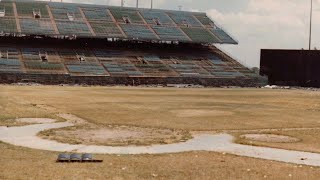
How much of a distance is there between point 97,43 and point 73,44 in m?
5.90

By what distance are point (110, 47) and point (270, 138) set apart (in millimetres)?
88422

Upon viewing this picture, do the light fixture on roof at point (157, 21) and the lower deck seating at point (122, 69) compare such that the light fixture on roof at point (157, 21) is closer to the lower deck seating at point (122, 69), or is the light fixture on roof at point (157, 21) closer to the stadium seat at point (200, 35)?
the stadium seat at point (200, 35)

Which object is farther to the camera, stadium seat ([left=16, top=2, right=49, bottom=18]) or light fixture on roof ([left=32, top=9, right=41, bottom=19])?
stadium seat ([left=16, top=2, right=49, bottom=18])

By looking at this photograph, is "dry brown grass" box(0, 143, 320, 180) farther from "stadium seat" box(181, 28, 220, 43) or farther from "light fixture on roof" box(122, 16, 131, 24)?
"light fixture on roof" box(122, 16, 131, 24)

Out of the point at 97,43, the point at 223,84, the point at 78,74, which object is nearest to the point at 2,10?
the point at 97,43

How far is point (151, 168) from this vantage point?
→ 624 inches

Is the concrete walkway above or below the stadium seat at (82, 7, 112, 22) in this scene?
below

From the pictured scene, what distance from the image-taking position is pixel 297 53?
337 feet

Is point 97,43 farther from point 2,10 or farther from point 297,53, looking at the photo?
point 297,53

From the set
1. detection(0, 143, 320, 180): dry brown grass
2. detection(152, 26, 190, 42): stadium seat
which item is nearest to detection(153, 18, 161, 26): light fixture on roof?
detection(152, 26, 190, 42): stadium seat

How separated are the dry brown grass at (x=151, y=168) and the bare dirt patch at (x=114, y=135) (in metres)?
3.31

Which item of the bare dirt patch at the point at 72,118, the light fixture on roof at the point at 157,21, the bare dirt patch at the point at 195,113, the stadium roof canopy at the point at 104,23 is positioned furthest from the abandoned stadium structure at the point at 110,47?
the bare dirt patch at the point at 72,118

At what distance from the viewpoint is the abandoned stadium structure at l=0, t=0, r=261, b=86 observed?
89.9m

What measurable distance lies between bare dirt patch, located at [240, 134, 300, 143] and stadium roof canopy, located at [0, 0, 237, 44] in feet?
271
